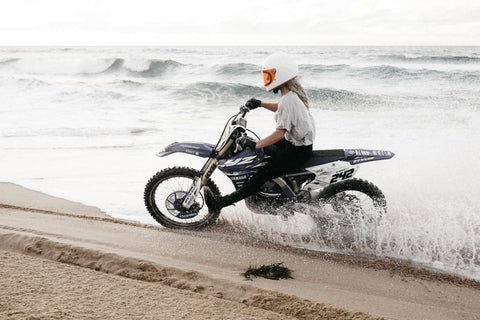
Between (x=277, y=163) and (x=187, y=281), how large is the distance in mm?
1680

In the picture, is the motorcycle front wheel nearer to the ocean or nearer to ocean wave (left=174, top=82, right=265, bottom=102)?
the ocean

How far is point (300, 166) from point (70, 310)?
257 centimetres

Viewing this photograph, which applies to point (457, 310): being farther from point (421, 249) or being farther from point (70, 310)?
point (70, 310)

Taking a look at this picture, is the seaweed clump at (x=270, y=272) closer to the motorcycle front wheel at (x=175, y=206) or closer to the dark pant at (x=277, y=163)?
the dark pant at (x=277, y=163)

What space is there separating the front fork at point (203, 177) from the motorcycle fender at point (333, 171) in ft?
2.87

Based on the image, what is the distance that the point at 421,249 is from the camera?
13.9ft

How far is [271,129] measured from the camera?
12.0 m

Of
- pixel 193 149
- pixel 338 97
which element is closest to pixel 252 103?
pixel 193 149

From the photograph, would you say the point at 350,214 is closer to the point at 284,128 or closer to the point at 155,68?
the point at 284,128

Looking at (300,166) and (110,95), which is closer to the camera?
(300,166)

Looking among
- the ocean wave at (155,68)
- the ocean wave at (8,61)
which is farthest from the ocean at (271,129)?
the ocean wave at (8,61)

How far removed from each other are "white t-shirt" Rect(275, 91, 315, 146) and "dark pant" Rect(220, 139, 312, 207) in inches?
5.6

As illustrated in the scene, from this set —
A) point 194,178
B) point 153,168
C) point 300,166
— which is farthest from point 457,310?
point 153,168

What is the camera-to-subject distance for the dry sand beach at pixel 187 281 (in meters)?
2.69
